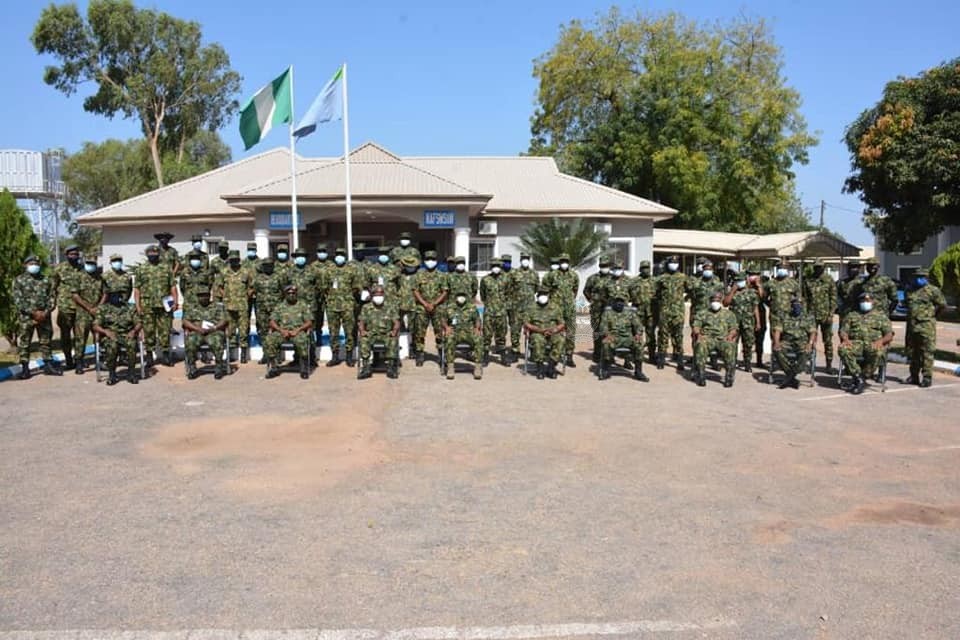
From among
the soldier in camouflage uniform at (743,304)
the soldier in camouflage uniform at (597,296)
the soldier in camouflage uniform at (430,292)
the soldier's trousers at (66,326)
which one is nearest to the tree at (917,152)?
the soldier in camouflage uniform at (743,304)

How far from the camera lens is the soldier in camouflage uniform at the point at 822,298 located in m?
12.2

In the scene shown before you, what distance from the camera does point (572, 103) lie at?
40000mm

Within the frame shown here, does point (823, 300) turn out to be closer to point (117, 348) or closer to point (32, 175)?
point (117, 348)

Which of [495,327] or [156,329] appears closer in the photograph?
[156,329]

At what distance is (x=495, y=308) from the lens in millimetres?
12523

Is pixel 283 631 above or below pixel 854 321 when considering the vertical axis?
below

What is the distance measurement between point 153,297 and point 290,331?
99.7 inches

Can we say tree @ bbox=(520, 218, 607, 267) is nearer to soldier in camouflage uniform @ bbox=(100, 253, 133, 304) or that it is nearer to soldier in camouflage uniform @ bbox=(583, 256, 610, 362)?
soldier in camouflage uniform @ bbox=(583, 256, 610, 362)

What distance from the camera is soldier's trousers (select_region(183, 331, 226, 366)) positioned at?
11102 millimetres

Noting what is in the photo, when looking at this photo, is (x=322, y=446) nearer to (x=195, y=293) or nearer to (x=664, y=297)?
(x=195, y=293)

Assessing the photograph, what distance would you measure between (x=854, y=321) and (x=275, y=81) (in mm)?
11007

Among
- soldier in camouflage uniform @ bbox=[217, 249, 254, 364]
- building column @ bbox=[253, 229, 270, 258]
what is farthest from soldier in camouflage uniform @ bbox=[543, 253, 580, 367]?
building column @ bbox=[253, 229, 270, 258]

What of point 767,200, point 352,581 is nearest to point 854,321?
point 352,581

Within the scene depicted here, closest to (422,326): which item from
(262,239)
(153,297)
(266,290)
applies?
(266,290)
